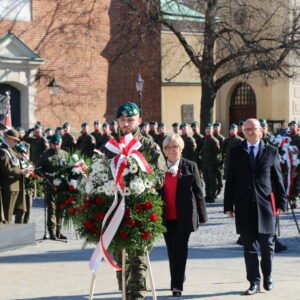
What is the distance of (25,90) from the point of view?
98.7 ft

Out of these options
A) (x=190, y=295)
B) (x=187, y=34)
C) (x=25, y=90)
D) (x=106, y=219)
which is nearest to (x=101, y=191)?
(x=106, y=219)

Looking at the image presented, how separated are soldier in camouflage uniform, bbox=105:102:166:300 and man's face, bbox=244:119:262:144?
136 centimetres

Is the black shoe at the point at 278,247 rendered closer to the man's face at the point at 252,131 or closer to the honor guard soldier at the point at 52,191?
the man's face at the point at 252,131

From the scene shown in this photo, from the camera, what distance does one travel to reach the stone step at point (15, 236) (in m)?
12.1

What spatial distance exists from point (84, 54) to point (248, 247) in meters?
24.0

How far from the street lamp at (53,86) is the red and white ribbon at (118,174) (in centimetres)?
2314

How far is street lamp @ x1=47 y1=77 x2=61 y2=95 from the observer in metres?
30.9

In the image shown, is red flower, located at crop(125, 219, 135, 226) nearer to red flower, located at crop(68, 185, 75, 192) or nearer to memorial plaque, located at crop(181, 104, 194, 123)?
red flower, located at crop(68, 185, 75, 192)

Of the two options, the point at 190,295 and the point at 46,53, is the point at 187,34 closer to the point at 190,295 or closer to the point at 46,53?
the point at 46,53

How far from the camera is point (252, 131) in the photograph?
939cm

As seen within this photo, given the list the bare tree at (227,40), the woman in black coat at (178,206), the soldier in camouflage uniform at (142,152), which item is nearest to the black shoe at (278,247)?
the woman in black coat at (178,206)

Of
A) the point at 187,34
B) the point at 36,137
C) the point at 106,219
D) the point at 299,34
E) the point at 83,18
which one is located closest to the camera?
the point at 106,219

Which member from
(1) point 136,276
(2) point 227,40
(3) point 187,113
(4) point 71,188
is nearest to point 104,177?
(1) point 136,276

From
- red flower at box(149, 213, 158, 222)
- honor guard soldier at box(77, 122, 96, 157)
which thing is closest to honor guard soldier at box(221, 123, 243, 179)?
honor guard soldier at box(77, 122, 96, 157)
